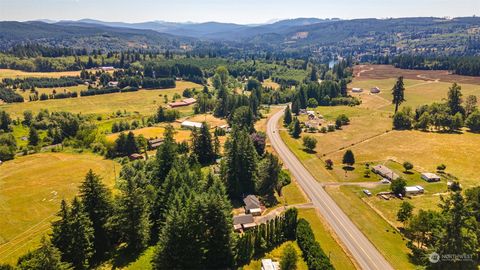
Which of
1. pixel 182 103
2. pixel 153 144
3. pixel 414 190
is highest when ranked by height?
pixel 182 103

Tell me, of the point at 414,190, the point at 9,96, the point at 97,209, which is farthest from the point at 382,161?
the point at 9,96

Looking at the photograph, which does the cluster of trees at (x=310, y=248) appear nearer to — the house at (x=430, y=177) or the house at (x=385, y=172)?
the house at (x=385, y=172)

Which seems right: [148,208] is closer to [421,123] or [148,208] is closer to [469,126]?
[421,123]

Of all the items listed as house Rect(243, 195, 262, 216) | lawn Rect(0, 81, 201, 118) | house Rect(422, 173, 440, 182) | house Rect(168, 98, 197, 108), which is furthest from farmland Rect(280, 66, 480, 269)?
lawn Rect(0, 81, 201, 118)

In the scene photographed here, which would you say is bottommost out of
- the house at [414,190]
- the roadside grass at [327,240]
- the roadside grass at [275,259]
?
the roadside grass at [275,259]

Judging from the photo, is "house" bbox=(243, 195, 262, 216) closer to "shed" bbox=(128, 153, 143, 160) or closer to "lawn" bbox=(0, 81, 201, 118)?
"shed" bbox=(128, 153, 143, 160)

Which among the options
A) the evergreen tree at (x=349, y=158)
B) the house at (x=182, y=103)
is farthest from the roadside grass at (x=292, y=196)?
the house at (x=182, y=103)

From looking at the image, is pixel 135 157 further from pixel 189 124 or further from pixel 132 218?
pixel 132 218
